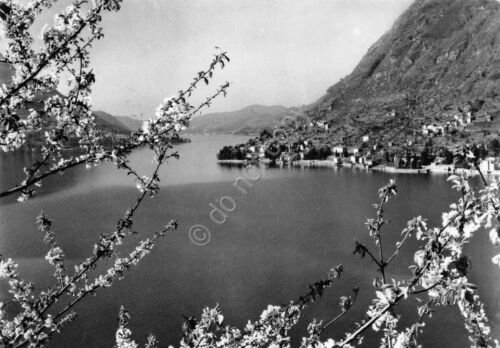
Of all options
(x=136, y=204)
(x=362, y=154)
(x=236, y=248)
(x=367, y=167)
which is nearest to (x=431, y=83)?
(x=362, y=154)

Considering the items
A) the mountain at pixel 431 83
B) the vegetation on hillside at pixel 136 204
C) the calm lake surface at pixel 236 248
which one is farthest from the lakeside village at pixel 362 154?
the vegetation on hillside at pixel 136 204

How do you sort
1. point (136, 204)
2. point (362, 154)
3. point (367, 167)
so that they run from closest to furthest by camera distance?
1. point (136, 204)
2. point (367, 167)
3. point (362, 154)

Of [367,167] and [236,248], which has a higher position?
[236,248]

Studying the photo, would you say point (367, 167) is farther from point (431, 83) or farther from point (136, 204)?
point (431, 83)

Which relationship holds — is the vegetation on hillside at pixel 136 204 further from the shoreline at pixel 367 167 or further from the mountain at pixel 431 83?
the mountain at pixel 431 83

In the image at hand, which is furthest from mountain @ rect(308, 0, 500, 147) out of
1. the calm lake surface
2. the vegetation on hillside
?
the vegetation on hillside

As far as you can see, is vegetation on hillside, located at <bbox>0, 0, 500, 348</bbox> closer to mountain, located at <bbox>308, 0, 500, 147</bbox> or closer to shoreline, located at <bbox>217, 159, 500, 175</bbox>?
shoreline, located at <bbox>217, 159, 500, 175</bbox>

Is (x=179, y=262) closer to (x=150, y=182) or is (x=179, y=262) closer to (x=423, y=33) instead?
(x=150, y=182)

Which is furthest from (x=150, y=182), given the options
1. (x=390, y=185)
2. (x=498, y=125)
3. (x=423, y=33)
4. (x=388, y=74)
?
(x=423, y=33)
